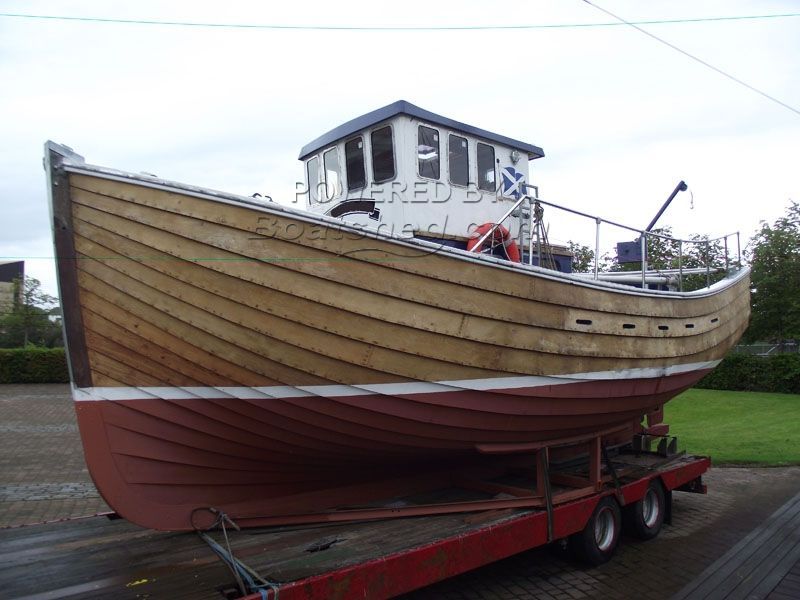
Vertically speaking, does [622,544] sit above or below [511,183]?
below

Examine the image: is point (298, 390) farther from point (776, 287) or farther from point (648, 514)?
point (776, 287)

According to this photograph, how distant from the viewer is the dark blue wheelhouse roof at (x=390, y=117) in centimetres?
523

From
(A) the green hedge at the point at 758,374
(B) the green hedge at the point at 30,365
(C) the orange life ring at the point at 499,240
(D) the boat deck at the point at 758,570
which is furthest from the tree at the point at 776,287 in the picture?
(B) the green hedge at the point at 30,365

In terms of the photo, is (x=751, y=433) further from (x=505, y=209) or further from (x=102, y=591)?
(x=102, y=591)

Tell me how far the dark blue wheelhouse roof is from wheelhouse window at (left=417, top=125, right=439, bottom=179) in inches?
4.1

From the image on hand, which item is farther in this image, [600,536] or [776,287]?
[776,287]

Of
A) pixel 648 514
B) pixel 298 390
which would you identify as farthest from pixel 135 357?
pixel 648 514

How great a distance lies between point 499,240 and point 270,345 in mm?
2586

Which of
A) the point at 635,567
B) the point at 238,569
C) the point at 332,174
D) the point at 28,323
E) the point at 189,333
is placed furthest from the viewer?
the point at 28,323

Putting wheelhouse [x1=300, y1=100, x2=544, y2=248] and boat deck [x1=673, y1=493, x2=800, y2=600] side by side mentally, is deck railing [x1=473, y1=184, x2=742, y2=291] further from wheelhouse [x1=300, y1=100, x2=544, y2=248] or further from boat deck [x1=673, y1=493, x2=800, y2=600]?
boat deck [x1=673, y1=493, x2=800, y2=600]

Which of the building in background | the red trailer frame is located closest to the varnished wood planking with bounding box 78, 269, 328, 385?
the red trailer frame

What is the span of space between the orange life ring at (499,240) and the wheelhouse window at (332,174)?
1.49 meters

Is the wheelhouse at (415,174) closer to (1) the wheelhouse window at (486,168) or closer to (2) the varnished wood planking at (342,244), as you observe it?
(1) the wheelhouse window at (486,168)

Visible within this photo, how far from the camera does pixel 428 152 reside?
17.8 ft
